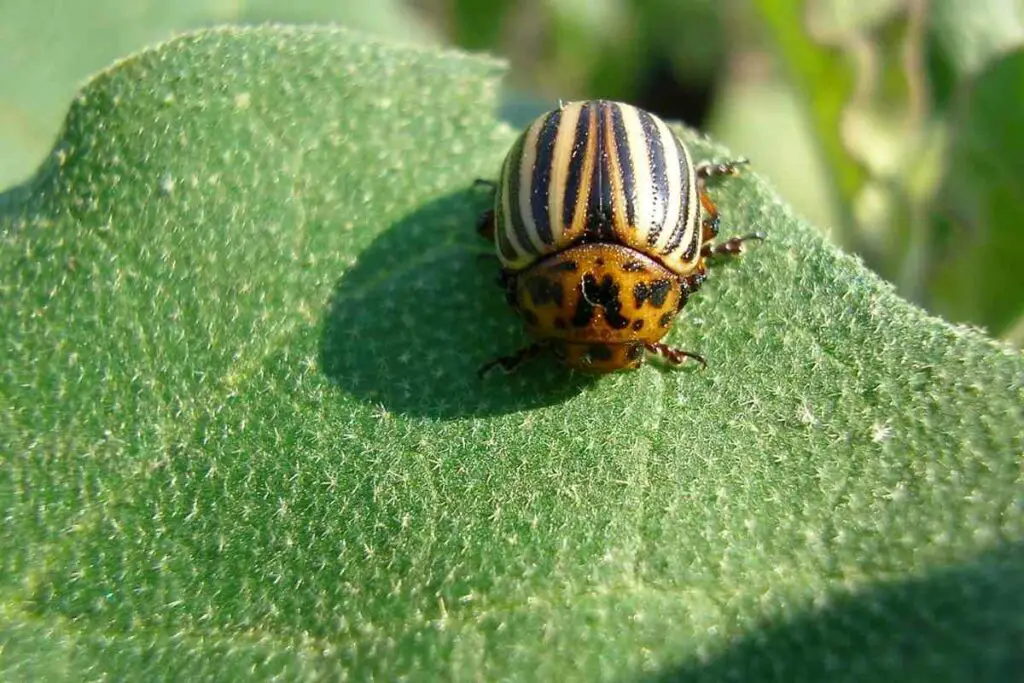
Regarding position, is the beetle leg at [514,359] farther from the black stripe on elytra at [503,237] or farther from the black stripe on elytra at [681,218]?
the black stripe on elytra at [681,218]

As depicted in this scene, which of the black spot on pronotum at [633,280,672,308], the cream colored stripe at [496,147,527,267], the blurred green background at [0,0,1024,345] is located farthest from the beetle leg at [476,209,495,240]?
the blurred green background at [0,0,1024,345]

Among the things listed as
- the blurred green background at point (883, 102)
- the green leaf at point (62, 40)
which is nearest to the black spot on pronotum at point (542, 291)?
the blurred green background at point (883, 102)

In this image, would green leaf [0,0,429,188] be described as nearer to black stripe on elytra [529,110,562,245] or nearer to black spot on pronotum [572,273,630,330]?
black stripe on elytra [529,110,562,245]

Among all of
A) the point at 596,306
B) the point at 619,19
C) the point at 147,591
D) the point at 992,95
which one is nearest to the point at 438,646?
the point at 147,591

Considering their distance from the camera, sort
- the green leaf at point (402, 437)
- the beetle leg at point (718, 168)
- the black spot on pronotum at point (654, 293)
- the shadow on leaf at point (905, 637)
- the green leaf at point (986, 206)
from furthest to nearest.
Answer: the green leaf at point (986, 206) → the beetle leg at point (718, 168) → the black spot on pronotum at point (654, 293) → the green leaf at point (402, 437) → the shadow on leaf at point (905, 637)

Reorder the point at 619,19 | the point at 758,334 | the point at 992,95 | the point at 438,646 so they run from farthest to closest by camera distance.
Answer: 1. the point at 619,19
2. the point at 992,95
3. the point at 758,334
4. the point at 438,646

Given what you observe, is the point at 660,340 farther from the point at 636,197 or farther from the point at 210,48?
the point at 210,48

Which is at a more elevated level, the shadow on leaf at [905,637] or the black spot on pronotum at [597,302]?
the black spot on pronotum at [597,302]
